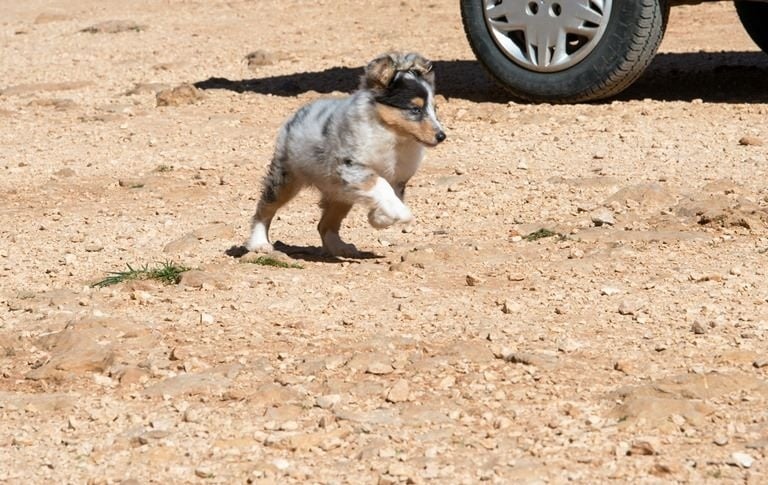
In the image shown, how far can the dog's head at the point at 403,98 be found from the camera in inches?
314

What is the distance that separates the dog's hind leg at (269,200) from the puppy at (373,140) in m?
0.05

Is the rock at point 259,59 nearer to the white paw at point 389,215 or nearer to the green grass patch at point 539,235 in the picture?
the green grass patch at point 539,235

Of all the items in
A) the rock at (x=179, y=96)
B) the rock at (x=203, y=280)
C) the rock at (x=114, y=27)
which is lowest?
the rock at (x=114, y=27)

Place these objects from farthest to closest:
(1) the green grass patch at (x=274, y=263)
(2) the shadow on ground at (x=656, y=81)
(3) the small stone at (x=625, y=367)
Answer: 1. (2) the shadow on ground at (x=656, y=81)
2. (1) the green grass patch at (x=274, y=263)
3. (3) the small stone at (x=625, y=367)

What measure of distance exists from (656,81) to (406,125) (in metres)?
5.58

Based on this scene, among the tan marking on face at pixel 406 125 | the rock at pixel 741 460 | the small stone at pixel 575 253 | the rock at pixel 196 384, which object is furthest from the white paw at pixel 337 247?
the rock at pixel 741 460

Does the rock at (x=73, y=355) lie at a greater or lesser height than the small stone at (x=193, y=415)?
lesser

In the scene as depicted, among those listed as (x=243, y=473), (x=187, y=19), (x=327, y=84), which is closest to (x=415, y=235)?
(x=243, y=473)

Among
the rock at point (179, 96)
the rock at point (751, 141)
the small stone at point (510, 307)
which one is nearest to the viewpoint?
the small stone at point (510, 307)

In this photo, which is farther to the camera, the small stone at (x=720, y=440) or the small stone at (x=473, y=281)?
the small stone at (x=473, y=281)

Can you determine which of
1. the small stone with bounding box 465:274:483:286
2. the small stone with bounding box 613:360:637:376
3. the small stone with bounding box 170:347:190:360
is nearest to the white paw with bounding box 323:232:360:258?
the small stone with bounding box 465:274:483:286

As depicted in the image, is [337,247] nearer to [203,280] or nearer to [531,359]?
[203,280]

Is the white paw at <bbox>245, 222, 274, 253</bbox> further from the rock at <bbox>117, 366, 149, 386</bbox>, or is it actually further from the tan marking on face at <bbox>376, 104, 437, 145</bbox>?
the rock at <bbox>117, 366, 149, 386</bbox>

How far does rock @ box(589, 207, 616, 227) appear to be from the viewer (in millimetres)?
8672
